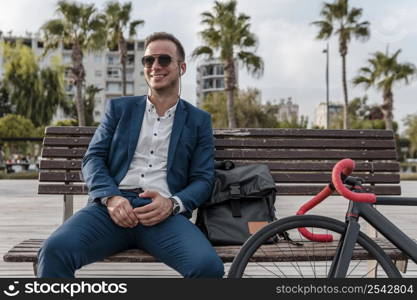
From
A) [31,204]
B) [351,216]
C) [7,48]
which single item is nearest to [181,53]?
[351,216]

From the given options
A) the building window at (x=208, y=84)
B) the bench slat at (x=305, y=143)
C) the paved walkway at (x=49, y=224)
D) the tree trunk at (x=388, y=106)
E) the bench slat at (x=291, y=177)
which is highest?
the building window at (x=208, y=84)

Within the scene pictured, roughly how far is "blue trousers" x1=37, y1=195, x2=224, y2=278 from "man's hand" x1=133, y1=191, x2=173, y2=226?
0.14ft

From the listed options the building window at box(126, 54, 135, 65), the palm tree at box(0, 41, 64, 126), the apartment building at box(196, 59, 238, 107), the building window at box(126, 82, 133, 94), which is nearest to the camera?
the palm tree at box(0, 41, 64, 126)

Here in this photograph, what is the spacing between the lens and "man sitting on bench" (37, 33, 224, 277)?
2.54 metres

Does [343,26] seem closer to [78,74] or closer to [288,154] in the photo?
[78,74]

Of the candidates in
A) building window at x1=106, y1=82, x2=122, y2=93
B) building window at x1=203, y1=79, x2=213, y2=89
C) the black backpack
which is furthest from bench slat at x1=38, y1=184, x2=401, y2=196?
building window at x1=203, y1=79, x2=213, y2=89

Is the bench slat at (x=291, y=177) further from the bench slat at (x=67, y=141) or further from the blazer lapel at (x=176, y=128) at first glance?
the blazer lapel at (x=176, y=128)

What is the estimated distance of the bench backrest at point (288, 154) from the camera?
3654 mm

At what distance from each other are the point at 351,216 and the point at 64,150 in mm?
2112

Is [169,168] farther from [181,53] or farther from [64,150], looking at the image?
[64,150]

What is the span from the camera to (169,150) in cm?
298

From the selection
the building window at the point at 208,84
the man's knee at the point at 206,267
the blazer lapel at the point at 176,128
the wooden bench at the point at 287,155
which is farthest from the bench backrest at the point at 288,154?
the building window at the point at 208,84

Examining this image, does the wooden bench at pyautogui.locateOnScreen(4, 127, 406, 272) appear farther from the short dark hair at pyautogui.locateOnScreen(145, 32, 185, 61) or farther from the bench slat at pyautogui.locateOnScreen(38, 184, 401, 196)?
the short dark hair at pyautogui.locateOnScreen(145, 32, 185, 61)

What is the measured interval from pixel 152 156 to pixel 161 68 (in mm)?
476
